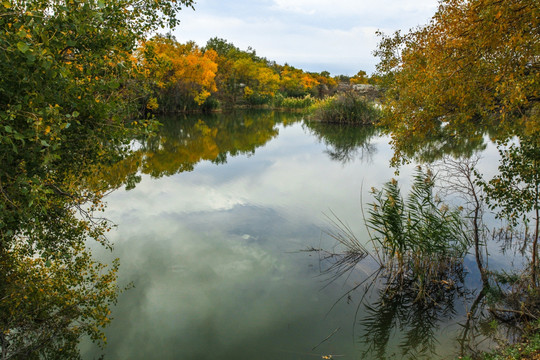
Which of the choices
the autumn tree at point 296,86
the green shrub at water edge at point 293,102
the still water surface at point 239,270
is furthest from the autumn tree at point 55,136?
the autumn tree at point 296,86

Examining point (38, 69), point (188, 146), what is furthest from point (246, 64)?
point (38, 69)

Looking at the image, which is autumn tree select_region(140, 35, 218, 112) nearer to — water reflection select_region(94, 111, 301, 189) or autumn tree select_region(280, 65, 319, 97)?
water reflection select_region(94, 111, 301, 189)

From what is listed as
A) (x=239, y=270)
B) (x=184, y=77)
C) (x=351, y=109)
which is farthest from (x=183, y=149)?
(x=184, y=77)

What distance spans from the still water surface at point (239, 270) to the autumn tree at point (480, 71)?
3113 mm

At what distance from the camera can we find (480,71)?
589cm

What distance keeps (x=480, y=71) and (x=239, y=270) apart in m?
5.55

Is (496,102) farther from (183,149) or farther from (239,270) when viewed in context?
(183,149)

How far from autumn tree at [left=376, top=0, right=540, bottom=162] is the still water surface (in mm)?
3113

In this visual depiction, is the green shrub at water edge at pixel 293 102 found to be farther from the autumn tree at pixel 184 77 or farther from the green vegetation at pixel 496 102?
the green vegetation at pixel 496 102

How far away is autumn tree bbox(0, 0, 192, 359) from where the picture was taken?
8.79 ft

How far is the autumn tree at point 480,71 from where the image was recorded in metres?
4.93

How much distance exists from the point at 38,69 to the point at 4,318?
3.50 metres

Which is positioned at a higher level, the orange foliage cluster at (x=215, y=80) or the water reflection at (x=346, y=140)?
the orange foliage cluster at (x=215, y=80)

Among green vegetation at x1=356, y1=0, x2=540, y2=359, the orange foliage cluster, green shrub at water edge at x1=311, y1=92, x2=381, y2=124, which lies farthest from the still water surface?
green shrub at water edge at x1=311, y1=92, x2=381, y2=124
